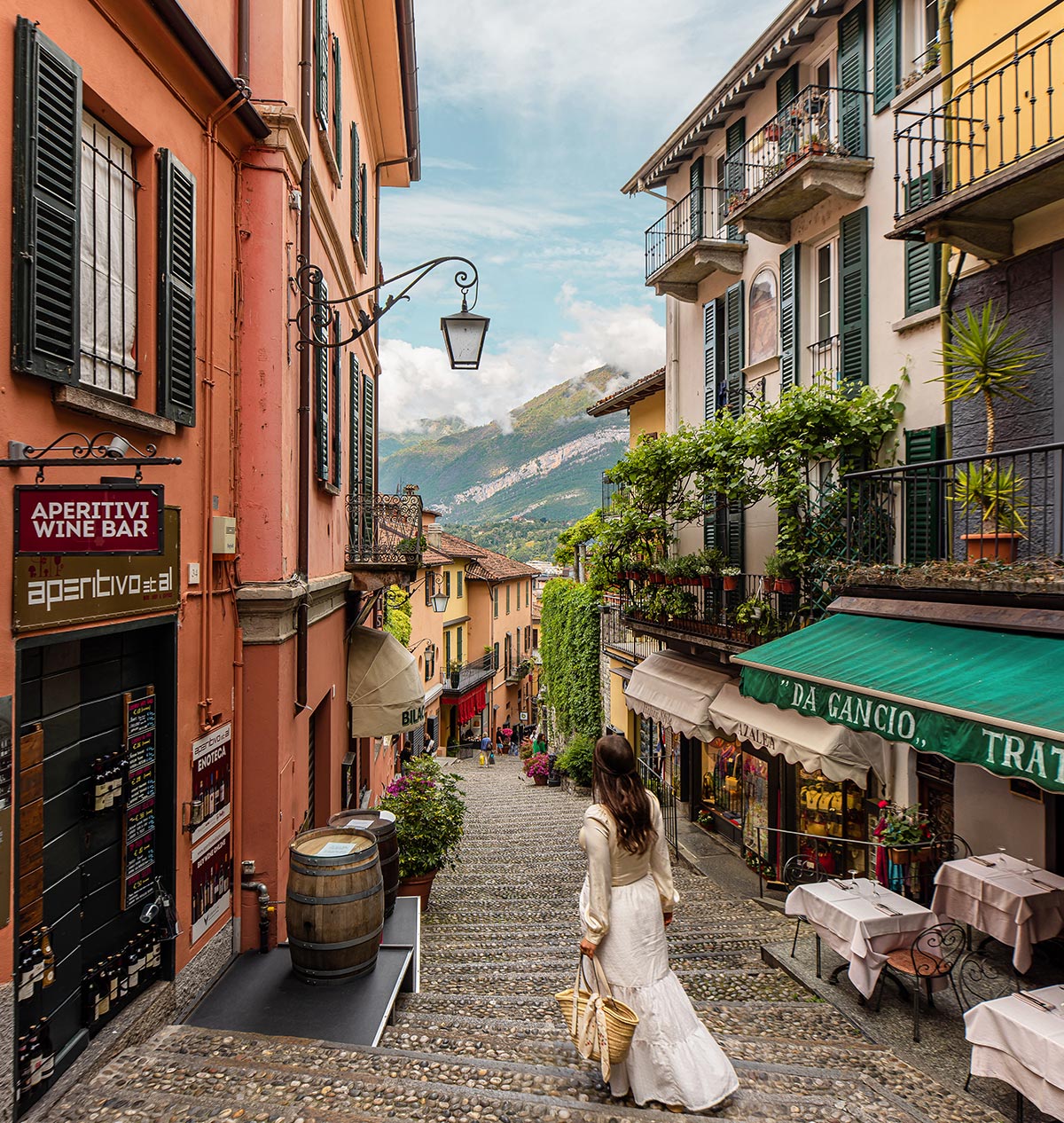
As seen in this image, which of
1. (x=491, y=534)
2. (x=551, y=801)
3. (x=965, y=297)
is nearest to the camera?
(x=965, y=297)

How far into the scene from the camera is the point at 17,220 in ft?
11.5

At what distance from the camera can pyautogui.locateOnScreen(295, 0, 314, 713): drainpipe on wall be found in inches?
278

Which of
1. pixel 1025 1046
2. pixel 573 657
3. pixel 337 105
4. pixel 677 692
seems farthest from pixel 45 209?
pixel 573 657

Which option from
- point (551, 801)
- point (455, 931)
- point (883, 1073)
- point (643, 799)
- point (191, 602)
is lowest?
point (551, 801)

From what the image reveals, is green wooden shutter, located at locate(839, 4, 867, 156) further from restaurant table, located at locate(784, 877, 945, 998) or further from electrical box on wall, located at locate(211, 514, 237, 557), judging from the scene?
electrical box on wall, located at locate(211, 514, 237, 557)

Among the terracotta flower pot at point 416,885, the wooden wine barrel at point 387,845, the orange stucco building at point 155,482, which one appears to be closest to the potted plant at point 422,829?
the terracotta flower pot at point 416,885

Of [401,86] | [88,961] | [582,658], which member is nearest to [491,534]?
[582,658]

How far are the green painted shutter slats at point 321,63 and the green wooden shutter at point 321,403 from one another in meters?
1.63

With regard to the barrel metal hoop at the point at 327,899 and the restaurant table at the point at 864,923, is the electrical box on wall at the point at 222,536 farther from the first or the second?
the restaurant table at the point at 864,923

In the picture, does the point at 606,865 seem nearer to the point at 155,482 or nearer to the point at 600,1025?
the point at 600,1025

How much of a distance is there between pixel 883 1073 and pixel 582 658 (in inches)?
678

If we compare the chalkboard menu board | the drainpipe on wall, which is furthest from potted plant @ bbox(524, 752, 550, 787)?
the chalkboard menu board

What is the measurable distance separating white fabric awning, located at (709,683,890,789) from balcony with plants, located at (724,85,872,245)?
263 inches

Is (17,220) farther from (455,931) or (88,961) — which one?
(455,931)
